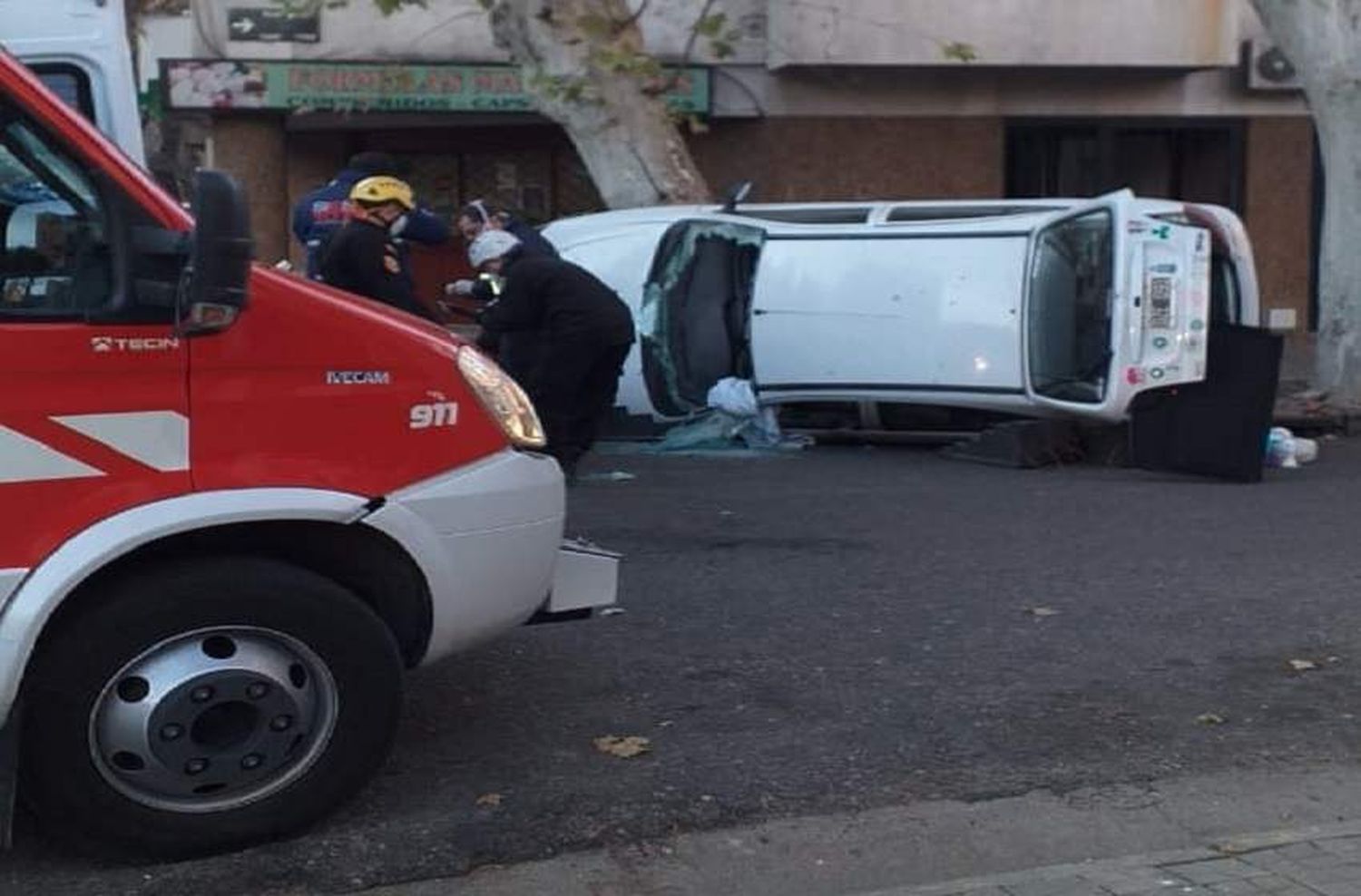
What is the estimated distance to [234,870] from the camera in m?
4.63

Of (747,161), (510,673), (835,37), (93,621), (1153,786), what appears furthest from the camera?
(747,161)

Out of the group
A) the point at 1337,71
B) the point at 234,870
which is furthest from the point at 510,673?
the point at 1337,71

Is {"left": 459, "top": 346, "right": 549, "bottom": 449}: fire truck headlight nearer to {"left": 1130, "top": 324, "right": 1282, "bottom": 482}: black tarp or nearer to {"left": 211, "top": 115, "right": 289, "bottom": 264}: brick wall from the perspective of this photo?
{"left": 1130, "top": 324, "right": 1282, "bottom": 482}: black tarp

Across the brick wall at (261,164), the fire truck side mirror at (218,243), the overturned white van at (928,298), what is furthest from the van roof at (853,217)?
the fire truck side mirror at (218,243)

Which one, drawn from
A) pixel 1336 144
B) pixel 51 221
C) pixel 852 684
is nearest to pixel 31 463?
pixel 51 221

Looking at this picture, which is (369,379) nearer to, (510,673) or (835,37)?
(510,673)

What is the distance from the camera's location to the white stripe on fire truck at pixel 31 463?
4.23 metres

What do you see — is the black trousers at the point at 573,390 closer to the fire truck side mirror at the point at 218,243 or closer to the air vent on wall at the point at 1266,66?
the fire truck side mirror at the point at 218,243

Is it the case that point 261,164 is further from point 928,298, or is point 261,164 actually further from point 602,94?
point 928,298

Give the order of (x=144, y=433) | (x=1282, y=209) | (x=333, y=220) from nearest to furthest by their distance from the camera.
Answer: (x=144, y=433) → (x=333, y=220) → (x=1282, y=209)

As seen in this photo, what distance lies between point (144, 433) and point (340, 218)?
6.80m

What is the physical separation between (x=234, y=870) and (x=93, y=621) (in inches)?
28.8

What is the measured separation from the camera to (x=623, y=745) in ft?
18.3

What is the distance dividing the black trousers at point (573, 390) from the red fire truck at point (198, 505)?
16.2 feet
